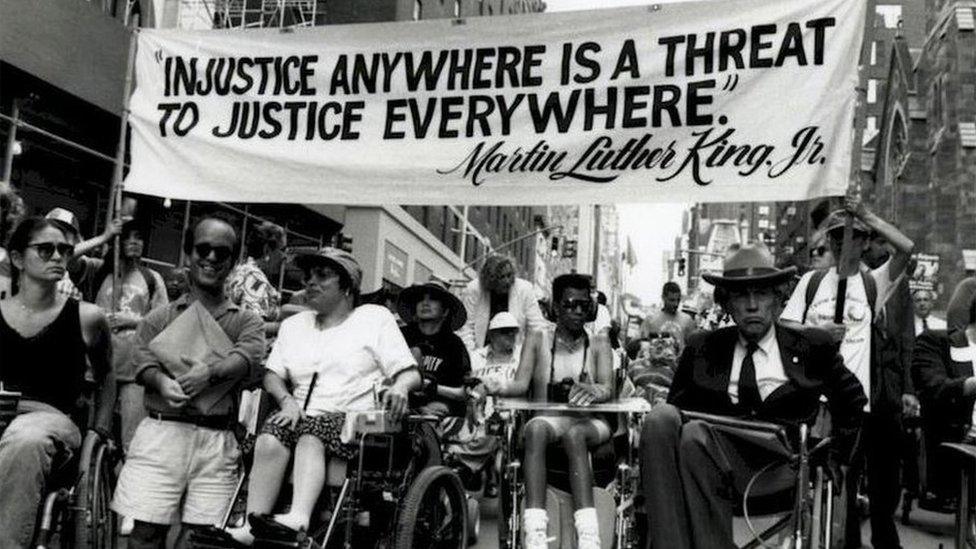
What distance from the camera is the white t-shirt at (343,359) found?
5090mm

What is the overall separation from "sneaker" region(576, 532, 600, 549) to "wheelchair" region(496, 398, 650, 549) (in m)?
0.22

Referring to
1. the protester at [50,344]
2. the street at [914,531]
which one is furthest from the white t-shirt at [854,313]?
the protester at [50,344]

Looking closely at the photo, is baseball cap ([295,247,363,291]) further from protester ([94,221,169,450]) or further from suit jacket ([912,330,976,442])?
suit jacket ([912,330,976,442])

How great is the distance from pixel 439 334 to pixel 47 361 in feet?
9.87

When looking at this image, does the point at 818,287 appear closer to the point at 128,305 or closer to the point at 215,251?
the point at 215,251

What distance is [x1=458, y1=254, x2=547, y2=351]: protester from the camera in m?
8.56

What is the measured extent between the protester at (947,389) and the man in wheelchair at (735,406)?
1046 mm

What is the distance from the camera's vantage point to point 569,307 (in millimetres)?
6281

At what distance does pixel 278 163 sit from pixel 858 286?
3.55 meters

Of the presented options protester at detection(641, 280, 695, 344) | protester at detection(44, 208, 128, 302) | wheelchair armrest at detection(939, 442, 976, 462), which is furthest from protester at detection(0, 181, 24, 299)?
protester at detection(641, 280, 695, 344)

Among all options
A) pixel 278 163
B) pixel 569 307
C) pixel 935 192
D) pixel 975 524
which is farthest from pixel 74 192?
pixel 935 192

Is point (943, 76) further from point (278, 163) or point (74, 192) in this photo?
point (278, 163)

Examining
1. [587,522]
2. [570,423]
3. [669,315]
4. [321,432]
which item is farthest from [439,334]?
[669,315]

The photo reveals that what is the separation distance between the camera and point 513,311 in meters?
8.66
